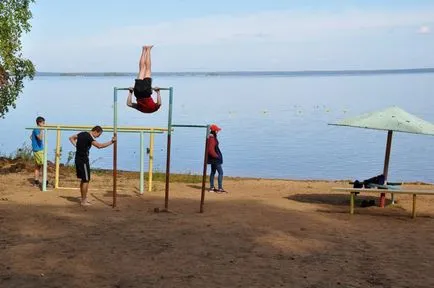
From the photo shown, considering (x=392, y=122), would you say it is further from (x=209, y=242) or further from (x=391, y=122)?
(x=209, y=242)

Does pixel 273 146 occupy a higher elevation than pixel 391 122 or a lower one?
lower

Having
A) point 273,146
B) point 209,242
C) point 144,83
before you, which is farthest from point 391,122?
point 273,146

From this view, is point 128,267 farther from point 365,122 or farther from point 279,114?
point 279,114

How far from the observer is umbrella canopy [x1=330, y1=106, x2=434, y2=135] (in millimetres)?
11851

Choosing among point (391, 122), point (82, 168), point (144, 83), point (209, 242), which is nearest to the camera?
point (209, 242)

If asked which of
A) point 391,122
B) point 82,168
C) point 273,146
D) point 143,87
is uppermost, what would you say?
point 143,87

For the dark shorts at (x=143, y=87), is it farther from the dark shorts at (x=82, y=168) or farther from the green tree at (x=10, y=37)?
the green tree at (x=10, y=37)

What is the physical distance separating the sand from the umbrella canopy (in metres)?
1.62

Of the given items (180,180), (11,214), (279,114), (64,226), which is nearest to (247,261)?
(64,226)

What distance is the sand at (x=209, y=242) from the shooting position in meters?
7.21

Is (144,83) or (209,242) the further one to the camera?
(144,83)

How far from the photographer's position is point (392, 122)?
1212 centimetres

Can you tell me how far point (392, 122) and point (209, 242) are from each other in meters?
5.03

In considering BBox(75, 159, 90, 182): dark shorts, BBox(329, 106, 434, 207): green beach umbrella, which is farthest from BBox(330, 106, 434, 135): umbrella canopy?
BBox(75, 159, 90, 182): dark shorts
